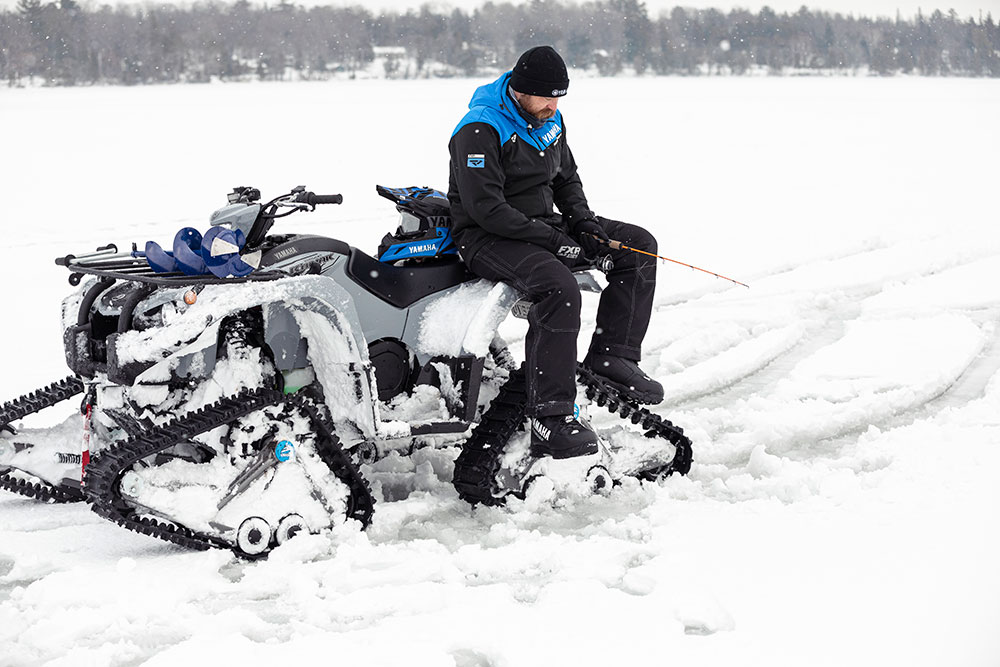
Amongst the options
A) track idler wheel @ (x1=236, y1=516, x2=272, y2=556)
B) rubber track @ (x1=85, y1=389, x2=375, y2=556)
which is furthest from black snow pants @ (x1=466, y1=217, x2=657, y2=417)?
track idler wheel @ (x1=236, y1=516, x2=272, y2=556)

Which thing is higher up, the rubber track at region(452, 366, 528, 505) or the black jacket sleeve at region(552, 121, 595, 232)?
the black jacket sleeve at region(552, 121, 595, 232)

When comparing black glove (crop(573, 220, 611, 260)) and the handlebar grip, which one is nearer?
the handlebar grip

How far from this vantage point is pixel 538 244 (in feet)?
15.0

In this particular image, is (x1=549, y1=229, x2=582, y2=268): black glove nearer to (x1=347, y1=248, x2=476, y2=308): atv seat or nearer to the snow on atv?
the snow on atv

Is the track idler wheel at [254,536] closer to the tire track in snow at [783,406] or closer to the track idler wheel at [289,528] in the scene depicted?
the track idler wheel at [289,528]

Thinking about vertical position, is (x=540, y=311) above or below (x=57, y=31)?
below

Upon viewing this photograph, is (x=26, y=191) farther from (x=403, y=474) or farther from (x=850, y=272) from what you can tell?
(x=403, y=474)

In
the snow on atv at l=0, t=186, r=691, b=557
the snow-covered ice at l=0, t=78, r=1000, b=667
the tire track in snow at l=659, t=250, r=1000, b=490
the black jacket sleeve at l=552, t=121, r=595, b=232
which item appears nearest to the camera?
the snow-covered ice at l=0, t=78, r=1000, b=667

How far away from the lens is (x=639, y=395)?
477cm

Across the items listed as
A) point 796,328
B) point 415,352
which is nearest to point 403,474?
point 415,352

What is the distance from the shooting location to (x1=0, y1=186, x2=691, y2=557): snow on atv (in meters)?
3.84

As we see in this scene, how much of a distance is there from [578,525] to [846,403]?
2.24 meters

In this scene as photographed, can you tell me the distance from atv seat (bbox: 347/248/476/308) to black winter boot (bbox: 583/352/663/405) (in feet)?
2.32

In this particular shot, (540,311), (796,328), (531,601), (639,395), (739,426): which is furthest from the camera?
(796,328)
